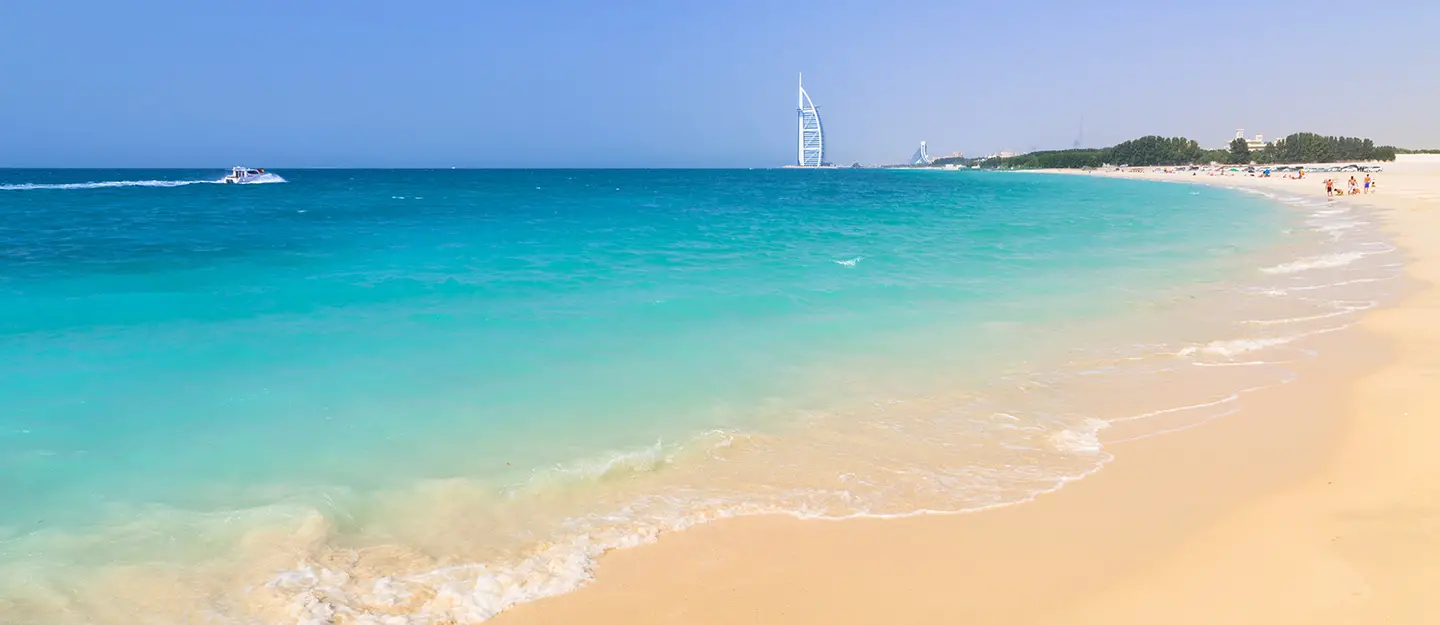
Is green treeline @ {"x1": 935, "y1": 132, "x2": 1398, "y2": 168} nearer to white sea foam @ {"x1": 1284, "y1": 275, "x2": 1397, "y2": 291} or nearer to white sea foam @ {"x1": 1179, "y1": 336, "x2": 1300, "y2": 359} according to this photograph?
white sea foam @ {"x1": 1284, "y1": 275, "x2": 1397, "y2": 291}

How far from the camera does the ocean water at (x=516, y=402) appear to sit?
4.26m

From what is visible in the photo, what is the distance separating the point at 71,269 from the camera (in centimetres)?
1491

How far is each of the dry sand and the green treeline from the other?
5225 inches

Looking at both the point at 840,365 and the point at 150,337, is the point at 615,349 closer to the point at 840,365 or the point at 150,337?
the point at 840,365

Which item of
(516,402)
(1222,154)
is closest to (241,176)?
(516,402)

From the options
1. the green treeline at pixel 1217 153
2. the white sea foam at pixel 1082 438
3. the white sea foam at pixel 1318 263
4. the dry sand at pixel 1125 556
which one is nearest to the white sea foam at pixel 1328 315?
the white sea foam at pixel 1318 263

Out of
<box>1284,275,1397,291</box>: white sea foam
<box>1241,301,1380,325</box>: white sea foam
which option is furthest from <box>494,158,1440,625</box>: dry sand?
<box>1284,275,1397,291</box>: white sea foam

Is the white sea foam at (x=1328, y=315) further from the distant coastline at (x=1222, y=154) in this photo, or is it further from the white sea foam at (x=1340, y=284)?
the distant coastline at (x=1222, y=154)

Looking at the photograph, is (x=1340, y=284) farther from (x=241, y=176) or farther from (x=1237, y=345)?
(x=241, y=176)

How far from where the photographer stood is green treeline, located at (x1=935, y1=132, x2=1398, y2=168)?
105750 mm

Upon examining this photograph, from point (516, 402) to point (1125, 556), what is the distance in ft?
17.0

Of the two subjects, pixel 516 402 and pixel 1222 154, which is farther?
pixel 1222 154

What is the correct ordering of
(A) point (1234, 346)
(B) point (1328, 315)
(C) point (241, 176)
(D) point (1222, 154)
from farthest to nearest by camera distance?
(D) point (1222, 154) < (C) point (241, 176) < (B) point (1328, 315) < (A) point (1234, 346)

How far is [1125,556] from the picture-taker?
4.18 metres
